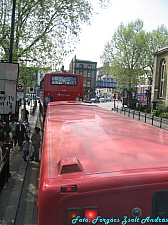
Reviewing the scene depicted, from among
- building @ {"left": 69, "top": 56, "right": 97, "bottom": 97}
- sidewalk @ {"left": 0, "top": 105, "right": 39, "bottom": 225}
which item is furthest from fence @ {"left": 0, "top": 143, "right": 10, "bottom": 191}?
building @ {"left": 69, "top": 56, "right": 97, "bottom": 97}

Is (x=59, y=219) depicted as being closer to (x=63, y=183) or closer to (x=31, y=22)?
(x=63, y=183)

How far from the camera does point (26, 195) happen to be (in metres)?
6.84

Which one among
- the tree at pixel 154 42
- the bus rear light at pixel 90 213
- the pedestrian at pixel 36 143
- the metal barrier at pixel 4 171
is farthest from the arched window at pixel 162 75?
the bus rear light at pixel 90 213

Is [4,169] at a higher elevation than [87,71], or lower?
lower

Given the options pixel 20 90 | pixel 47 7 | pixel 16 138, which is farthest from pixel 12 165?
pixel 47 7

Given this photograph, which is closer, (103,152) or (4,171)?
(103,152)

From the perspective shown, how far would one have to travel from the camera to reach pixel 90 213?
2008 mm

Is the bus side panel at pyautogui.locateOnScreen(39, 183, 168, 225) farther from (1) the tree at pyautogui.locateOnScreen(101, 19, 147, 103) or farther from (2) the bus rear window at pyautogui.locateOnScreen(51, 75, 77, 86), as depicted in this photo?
(1) the tree at pyautogui.locateOnScreen(101, 19, 147, 103)

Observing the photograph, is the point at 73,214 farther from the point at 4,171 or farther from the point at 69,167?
the point at 4,171

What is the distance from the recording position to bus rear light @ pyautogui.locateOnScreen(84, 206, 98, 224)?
200cm

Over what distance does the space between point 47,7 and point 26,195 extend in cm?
1331

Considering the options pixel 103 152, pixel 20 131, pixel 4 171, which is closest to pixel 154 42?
pixel 20 131

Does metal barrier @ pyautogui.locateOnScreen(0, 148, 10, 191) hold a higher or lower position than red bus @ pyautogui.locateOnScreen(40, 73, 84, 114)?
lower

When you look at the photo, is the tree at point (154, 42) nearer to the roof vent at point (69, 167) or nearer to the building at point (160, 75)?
the building at point (160, 75)
